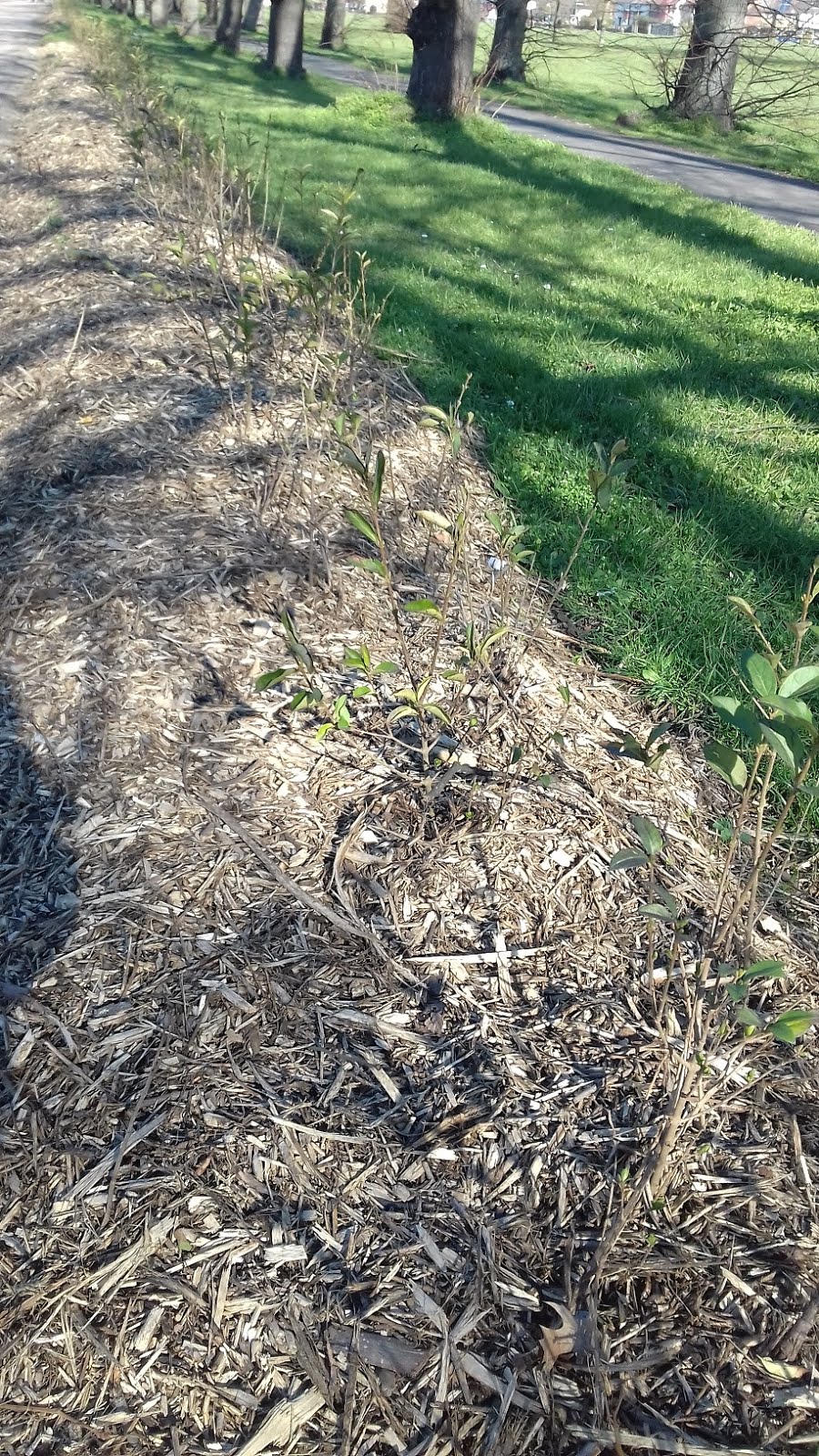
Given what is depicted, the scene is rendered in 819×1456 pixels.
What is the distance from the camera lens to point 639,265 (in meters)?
7.33

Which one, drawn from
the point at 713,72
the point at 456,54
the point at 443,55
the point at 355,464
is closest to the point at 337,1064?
the point at 355,464

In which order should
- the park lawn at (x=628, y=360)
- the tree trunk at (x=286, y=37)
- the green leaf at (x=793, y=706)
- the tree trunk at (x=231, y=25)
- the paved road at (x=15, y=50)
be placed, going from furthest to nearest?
the tree trunk at (x=231, y=25) → the tree trunk at (x=286, y=37) → the paved road at (x=15, y=50) → the park lawn at (x=628, y=360) → the green leaf at (x=793, y=706)

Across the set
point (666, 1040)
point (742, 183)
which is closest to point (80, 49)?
point (742, 183)

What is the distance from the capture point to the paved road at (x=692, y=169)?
10844 millimetres

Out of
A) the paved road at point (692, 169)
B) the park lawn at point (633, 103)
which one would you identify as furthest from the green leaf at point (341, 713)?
the paved road at point (692, 169)

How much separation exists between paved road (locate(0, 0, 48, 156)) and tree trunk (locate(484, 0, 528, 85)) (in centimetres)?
892

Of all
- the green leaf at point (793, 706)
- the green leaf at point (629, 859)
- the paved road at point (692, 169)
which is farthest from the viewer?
the paved road at point (692, 169)

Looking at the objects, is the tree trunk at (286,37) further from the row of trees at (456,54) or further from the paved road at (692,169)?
the paved road at (692,169)

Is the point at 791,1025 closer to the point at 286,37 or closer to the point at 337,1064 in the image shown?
the point at 337,1064

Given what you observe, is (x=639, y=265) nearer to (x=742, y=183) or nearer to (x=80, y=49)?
(x=742, y=183)

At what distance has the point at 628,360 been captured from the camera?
5.40 meters

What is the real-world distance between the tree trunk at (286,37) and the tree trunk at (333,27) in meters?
13.8

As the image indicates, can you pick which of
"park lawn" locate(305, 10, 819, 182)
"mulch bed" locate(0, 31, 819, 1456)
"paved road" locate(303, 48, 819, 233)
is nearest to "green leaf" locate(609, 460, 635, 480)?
"mulch bed" locate(0, 31, 819, 1456)

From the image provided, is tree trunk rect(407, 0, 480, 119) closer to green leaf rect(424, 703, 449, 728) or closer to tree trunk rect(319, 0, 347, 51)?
green leaf rect(424, 703, 449, 728)
